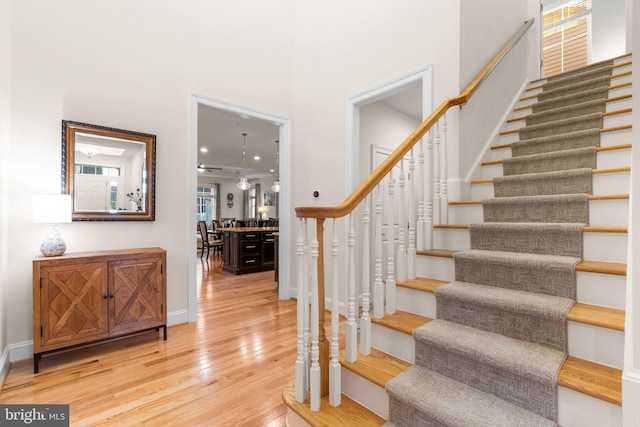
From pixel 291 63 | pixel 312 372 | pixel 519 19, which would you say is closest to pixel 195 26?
pixel 291 63

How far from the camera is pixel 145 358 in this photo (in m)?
2.33

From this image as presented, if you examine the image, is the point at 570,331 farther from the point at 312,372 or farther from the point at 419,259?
the point at 312,372

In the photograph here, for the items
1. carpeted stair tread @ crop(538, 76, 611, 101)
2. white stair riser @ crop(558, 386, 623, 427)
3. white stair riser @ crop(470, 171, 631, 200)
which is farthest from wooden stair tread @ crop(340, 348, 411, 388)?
carpeted stair tread @ crop(538, 76, 611, 101)

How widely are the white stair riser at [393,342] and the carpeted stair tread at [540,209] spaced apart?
113 cm

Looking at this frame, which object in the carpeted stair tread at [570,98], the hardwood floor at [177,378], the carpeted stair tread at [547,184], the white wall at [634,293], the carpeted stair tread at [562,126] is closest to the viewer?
the white wall at [634,293]

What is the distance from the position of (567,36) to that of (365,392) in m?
7.55

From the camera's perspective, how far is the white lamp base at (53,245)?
2.21m

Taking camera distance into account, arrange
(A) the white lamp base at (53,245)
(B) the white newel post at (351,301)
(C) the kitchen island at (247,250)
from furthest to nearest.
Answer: (C) the kitchen island at (247,250), (A) the white lamp base at (53,245), (B) the white newel post at (351,301)

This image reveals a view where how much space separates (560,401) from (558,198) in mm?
1211

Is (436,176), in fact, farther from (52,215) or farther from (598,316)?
(52,215)

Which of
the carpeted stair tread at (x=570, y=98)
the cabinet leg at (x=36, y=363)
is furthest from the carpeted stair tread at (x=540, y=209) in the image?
the cabinet leg at (x=36, y=363)

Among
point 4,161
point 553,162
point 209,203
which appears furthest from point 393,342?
point 209,203

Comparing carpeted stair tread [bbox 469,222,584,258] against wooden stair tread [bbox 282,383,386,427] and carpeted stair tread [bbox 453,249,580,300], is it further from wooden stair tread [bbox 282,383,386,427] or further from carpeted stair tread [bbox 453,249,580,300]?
wooden stair tread [bbox 282,383,386,427]

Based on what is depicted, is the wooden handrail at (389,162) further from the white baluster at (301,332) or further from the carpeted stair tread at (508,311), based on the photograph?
the carpeted stair tread at (508,311)
